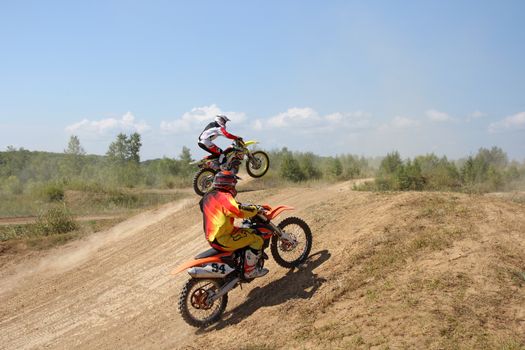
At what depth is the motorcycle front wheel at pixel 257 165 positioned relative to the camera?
40.2ft

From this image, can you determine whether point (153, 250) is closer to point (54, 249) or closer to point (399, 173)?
point (54, 249)

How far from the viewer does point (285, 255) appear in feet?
25.0

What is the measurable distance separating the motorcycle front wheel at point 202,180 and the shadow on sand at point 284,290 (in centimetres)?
451

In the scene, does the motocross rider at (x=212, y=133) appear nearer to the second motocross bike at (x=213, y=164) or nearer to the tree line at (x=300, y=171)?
the second motocross bike at (x=213, y=164)

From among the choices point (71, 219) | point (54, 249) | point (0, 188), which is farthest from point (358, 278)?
point (0, 188)

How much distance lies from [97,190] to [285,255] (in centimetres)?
2194

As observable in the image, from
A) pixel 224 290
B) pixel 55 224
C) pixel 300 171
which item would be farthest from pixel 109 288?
pixel 300 171

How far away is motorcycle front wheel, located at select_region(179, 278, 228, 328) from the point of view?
6.60 meters

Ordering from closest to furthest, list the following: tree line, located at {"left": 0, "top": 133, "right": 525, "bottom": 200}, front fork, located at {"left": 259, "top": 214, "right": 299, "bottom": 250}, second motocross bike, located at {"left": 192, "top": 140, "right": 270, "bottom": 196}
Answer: front fork, located at {"left": 259, "top": 214, "right": 299, "bottom": 250} < second motocross bike, located at {"left": 192, "top": 140, "right": 270, "bottom": 196} < tree line, located at {"left": 0, "top": 133, "right": 525, "bottom": 200}

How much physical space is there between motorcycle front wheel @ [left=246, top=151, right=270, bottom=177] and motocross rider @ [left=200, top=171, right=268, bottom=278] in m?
5.22

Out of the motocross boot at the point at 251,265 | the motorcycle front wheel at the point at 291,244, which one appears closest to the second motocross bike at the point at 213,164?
the motorcycle front wheel at the point at 291,244

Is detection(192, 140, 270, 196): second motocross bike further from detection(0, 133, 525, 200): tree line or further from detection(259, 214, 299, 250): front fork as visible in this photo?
detection(0, 133, 525, 200): tree line

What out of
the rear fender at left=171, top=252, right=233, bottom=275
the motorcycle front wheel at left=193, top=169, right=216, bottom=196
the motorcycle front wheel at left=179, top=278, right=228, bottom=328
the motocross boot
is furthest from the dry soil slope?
the motorcycle front wheel at left=193, top=169, right=216, bottom=196

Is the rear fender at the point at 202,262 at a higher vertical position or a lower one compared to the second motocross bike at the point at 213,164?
lower
